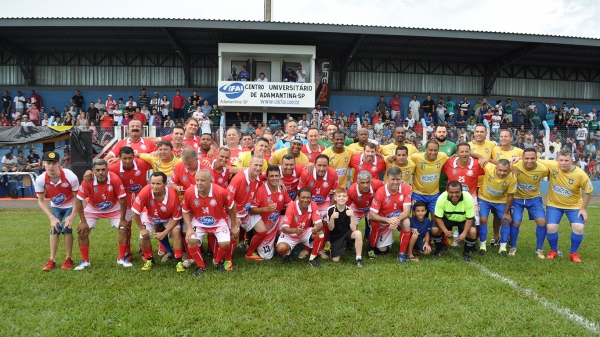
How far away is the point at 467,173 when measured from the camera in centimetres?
719

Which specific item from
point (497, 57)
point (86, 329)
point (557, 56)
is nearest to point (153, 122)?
point (86, 329)

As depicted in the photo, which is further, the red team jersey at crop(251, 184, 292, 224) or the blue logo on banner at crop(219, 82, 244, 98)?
the blue logo on banner at crop(219, 82, 244, 98)

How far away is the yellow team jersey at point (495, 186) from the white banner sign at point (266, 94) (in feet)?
42.0

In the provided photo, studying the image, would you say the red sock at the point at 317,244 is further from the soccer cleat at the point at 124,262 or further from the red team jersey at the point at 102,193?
the red team jersey at the point at 102,193

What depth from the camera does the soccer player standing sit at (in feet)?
21.3

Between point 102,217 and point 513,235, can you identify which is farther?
point 513,235

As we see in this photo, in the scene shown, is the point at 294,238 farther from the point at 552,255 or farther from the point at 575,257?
the point at 575,257

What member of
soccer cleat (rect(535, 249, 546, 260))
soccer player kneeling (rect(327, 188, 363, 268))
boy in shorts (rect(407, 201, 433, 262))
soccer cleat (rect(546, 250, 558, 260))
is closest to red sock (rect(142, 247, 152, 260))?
soccer player kneeling (rect(327, 188, 363, 268))

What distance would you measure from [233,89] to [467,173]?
1358 cm

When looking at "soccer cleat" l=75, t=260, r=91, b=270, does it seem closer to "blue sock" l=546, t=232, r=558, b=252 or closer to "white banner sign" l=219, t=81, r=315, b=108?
"blue sock" l=546, t=232, r=558, b=252

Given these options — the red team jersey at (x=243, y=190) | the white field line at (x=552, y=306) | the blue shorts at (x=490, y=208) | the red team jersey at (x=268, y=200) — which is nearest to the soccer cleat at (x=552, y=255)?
the blue shorts at (x=490, y=208)

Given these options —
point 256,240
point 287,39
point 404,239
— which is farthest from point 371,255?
point 287,39

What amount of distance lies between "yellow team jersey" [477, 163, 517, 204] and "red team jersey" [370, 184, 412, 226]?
1647 millimetres

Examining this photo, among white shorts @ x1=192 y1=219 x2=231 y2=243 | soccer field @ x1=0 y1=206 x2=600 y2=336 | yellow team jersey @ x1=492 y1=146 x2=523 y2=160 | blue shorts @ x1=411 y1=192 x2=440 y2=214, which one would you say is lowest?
soccer field @ x1=0 y1=206 x2=600 y2=336
